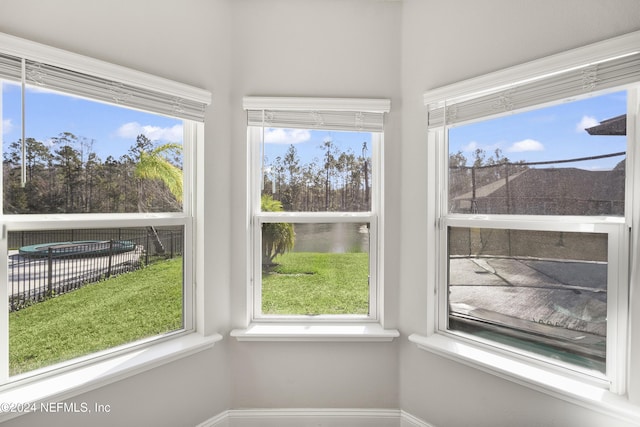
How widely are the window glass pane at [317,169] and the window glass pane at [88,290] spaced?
0.64 meters

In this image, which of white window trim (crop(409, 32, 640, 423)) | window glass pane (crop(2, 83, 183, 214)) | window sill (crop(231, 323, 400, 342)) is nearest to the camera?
white window trim (crop(409, 32, 640, 423))

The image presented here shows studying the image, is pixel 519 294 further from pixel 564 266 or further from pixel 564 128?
pixel 564 128

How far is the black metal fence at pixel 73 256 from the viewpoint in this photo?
1.45 m

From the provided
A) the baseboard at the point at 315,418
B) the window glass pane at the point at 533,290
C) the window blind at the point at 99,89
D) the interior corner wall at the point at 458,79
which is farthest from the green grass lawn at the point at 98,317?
the window glass pane at the point at 533,290

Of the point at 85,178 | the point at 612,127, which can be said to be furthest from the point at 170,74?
the point at 612,127

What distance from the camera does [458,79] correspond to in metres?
1.83

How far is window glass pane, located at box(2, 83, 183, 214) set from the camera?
56.6 inches

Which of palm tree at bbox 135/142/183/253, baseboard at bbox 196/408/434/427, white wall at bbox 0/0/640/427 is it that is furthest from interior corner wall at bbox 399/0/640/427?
palm tree at bbox 135/142/183/253

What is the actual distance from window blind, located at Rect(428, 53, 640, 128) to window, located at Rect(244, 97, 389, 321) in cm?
43

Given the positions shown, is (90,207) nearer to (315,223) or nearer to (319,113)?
(315,223)

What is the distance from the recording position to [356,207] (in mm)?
A: 2166

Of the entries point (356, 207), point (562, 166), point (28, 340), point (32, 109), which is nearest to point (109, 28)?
point (32, 109)

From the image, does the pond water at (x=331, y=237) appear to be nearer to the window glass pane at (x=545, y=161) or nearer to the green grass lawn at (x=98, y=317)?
the window glass pane at (x=545, y=161)

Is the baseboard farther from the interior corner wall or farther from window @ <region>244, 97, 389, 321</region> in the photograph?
window @ <region>244, 97, 389, 321</region>
